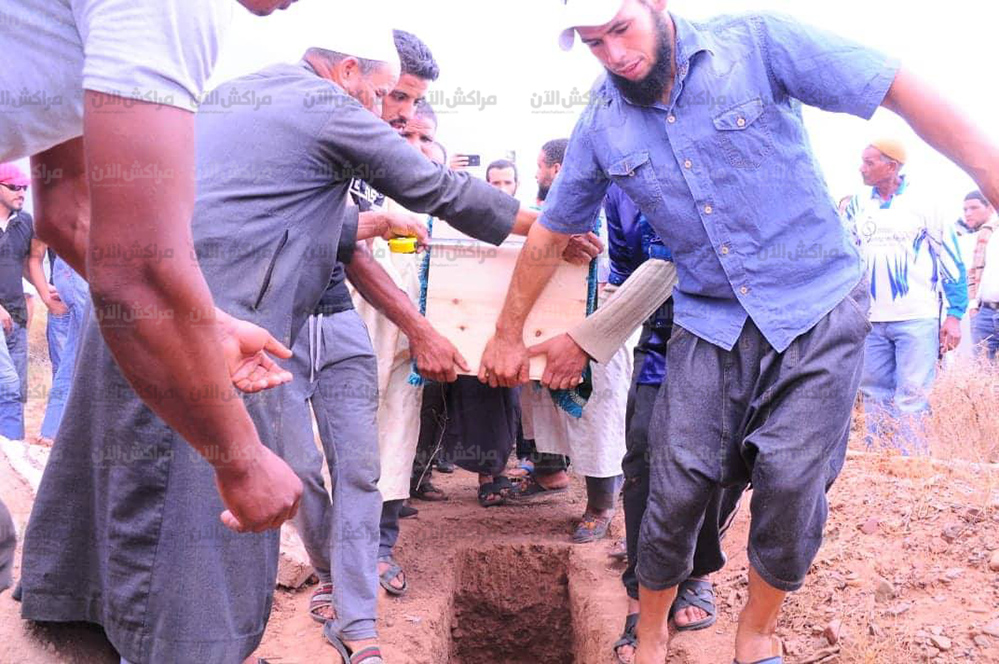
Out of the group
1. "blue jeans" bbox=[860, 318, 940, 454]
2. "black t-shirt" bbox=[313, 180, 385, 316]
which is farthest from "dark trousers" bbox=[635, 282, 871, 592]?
"blue jeans" bbox=[860, 318, 940, 454]

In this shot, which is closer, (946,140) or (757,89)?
(946,140)

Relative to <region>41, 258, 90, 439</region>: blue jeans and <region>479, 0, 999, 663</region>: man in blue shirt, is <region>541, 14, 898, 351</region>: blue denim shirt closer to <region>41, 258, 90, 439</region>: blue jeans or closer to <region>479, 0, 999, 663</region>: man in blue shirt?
<region>479, 0, 999, 663</region>: man in blue shirt

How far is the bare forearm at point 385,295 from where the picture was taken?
401 cm

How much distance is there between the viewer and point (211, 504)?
7.32 ft

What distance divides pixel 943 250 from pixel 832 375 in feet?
15.6

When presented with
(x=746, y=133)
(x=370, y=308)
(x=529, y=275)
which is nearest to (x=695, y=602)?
(x=529, y=275)

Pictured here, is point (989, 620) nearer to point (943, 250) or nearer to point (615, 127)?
point (615, 127)

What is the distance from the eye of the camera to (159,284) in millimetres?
1421

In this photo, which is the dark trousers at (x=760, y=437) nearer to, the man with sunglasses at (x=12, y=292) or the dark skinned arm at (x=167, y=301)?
the dark skinned arm at (x=167, y=301)

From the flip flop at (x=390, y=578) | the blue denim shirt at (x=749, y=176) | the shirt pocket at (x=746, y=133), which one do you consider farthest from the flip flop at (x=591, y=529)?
the shirt pocket at (x=746, y=133)

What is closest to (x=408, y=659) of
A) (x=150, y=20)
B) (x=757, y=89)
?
(x=757, y=89)

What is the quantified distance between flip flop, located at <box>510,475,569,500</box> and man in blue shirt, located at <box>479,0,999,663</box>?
2783mm

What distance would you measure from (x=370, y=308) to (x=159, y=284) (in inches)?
131

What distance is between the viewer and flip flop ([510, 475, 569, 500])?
596cm
